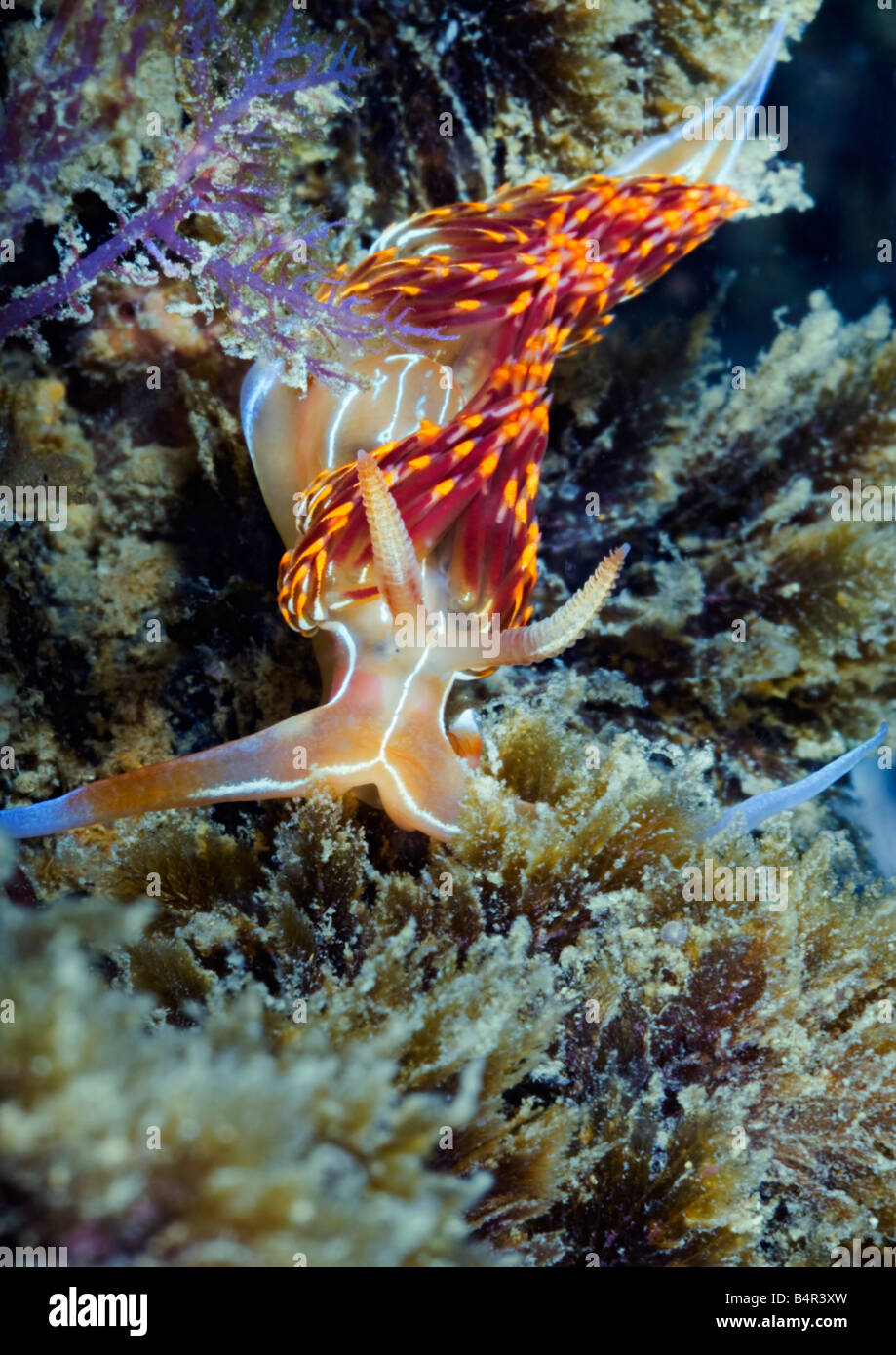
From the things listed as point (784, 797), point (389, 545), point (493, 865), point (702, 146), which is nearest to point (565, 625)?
point (389, 545)

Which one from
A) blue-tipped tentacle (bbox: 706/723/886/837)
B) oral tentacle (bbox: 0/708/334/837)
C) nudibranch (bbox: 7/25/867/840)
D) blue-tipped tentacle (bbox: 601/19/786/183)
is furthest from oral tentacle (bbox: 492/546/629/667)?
blue-tipped tentacle (bbox: 601/19/786/183)

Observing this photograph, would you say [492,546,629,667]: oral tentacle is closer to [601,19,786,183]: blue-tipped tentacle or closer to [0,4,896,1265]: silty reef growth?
[0,4,896,1265]: silty reef growth

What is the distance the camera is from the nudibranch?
2.04 m

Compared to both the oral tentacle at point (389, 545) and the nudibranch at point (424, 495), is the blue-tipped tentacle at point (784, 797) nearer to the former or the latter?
the nudibranch at point (424, 495)

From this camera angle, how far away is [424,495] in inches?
91.3

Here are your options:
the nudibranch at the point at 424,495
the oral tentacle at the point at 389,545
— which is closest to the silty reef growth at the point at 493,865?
the nudibranch at the point at 424,495

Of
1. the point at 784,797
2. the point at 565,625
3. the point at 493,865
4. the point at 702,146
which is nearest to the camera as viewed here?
the point at 565,625

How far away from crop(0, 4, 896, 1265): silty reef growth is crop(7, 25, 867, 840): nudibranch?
0.18 metres

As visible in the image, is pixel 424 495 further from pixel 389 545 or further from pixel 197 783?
pixel 197 783

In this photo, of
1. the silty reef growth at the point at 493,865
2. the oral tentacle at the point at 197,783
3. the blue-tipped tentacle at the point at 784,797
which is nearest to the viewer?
the silty reef growth at the point at 493,865

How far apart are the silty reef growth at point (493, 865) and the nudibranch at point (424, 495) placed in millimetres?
182

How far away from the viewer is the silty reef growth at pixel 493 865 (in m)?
1.02

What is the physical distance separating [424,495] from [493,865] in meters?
1.02

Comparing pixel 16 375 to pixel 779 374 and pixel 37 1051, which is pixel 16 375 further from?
pixel 779 374
